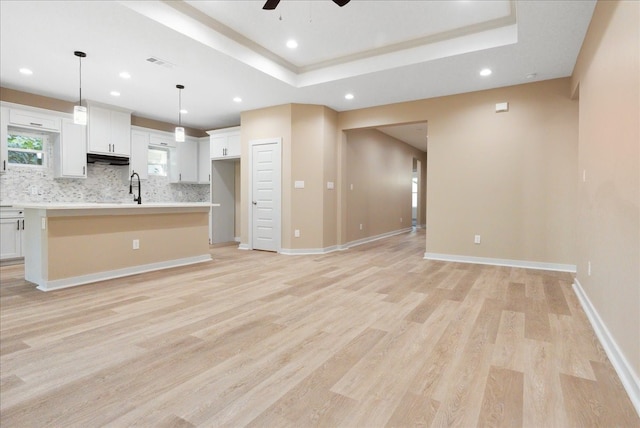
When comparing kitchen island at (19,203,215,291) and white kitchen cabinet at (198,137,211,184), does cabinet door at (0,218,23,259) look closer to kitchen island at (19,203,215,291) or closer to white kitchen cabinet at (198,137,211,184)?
kitchen island at (19,203,215,291)

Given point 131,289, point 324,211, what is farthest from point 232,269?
point 324,211

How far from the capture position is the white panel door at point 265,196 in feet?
20.1

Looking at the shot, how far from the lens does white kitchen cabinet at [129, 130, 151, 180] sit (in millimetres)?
6766

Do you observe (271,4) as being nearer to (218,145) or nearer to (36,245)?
(36,245)

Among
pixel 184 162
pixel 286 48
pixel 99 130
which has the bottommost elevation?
pixel 184 162

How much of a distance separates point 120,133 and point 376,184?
5445 millimetres

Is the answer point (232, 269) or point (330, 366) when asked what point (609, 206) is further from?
point (232, 269)

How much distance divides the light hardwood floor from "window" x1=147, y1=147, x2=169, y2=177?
3.98 metres

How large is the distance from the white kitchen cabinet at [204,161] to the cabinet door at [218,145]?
74cm

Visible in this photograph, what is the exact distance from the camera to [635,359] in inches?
67.0

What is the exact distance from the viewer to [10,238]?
5172 mm

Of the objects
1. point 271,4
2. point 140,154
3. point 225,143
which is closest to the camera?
point 271,4

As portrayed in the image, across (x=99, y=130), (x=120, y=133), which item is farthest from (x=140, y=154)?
(x=99, y=130)

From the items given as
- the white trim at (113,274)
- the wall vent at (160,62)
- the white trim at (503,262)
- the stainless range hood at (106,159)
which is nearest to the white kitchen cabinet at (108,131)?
the stainless range hood at (106,159)
